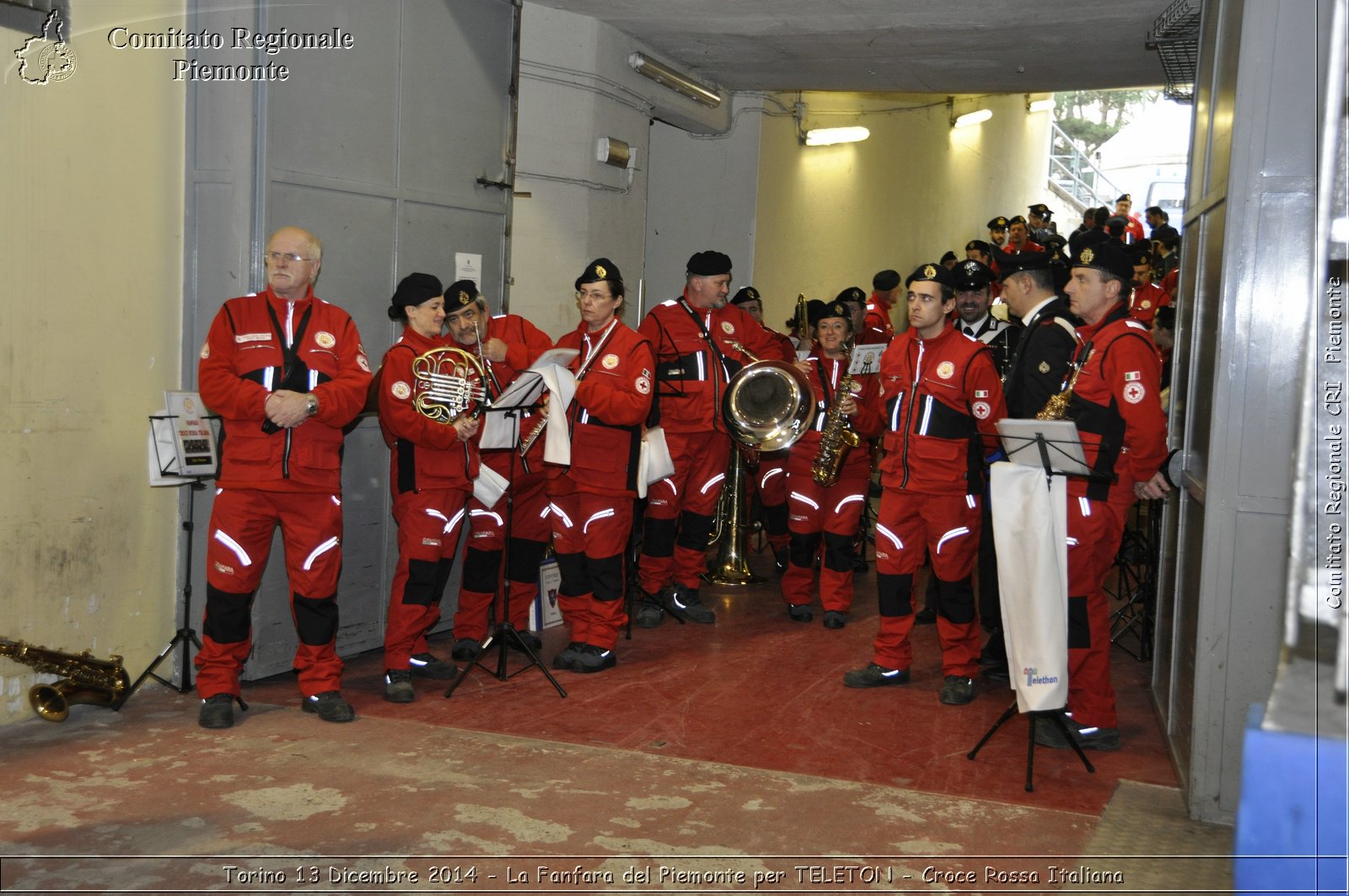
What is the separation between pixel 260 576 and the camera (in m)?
5.45

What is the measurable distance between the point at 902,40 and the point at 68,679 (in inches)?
262

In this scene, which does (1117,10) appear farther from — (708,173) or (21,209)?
(21,209)

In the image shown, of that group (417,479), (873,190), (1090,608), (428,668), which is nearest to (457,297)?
(417,479)

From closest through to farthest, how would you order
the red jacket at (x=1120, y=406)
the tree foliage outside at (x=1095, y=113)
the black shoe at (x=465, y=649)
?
the red jacket at (x=1120, y=406)
the black shoe at (x=465, y=649)
the tree foliage outside at (x=1095, y=113)

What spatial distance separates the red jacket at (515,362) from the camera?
257 inches

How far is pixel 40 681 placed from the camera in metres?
5.25

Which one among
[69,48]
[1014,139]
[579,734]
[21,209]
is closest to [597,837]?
[579,734]

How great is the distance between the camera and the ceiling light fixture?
351 inches

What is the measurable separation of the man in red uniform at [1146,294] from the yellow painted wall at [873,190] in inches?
133

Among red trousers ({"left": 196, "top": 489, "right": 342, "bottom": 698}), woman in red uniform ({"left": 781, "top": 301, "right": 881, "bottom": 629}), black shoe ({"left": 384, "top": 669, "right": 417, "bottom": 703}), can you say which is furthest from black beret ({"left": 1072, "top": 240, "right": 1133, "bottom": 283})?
black shoe ({"left": 384, "top": 669, "right": 417, "bottom": 703})

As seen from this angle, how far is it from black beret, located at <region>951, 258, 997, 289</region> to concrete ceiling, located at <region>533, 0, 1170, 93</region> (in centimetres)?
173

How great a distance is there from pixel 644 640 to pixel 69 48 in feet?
14.2

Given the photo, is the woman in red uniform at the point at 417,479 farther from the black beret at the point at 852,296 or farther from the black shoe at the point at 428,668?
the black beret at the point at 852,296

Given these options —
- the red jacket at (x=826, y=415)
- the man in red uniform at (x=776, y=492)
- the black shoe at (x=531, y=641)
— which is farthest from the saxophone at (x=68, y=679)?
the man in red uniform at (x=776, y=492)
